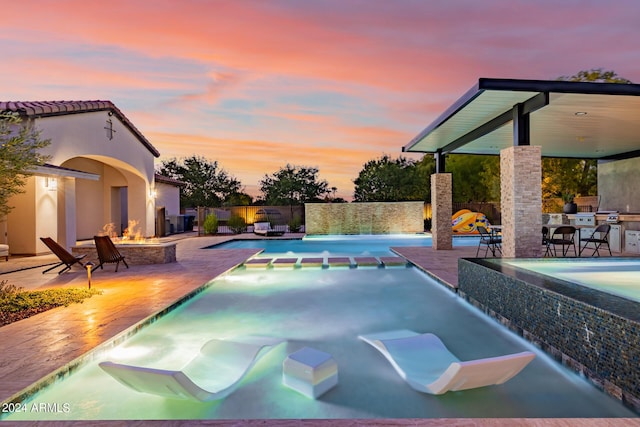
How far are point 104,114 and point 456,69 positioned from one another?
39.5 ft

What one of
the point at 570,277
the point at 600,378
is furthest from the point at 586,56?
the point at 600,378

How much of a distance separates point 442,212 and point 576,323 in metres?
8.28

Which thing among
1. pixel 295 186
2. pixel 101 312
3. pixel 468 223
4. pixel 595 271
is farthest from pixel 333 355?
pixel 295 186

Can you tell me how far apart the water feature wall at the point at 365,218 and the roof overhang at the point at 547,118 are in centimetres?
637

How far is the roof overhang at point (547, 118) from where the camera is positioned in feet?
18.2

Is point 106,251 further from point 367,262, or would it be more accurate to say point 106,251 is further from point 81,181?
point 81,181

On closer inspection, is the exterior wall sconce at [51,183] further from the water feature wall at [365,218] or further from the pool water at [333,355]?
the water feature wall at [365,218]

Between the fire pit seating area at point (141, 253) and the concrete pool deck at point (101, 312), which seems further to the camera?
the fire pit seating area at point (141, 253)

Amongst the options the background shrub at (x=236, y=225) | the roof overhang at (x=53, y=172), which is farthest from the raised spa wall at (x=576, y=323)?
the background shrub at (x=236, y=225)

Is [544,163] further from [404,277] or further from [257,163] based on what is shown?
[257,163]

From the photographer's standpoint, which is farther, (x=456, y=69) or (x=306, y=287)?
(x=456, y=69)

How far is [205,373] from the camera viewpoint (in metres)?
3.52

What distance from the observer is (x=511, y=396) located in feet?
10.1

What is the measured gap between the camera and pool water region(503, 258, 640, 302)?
4.21 meters
